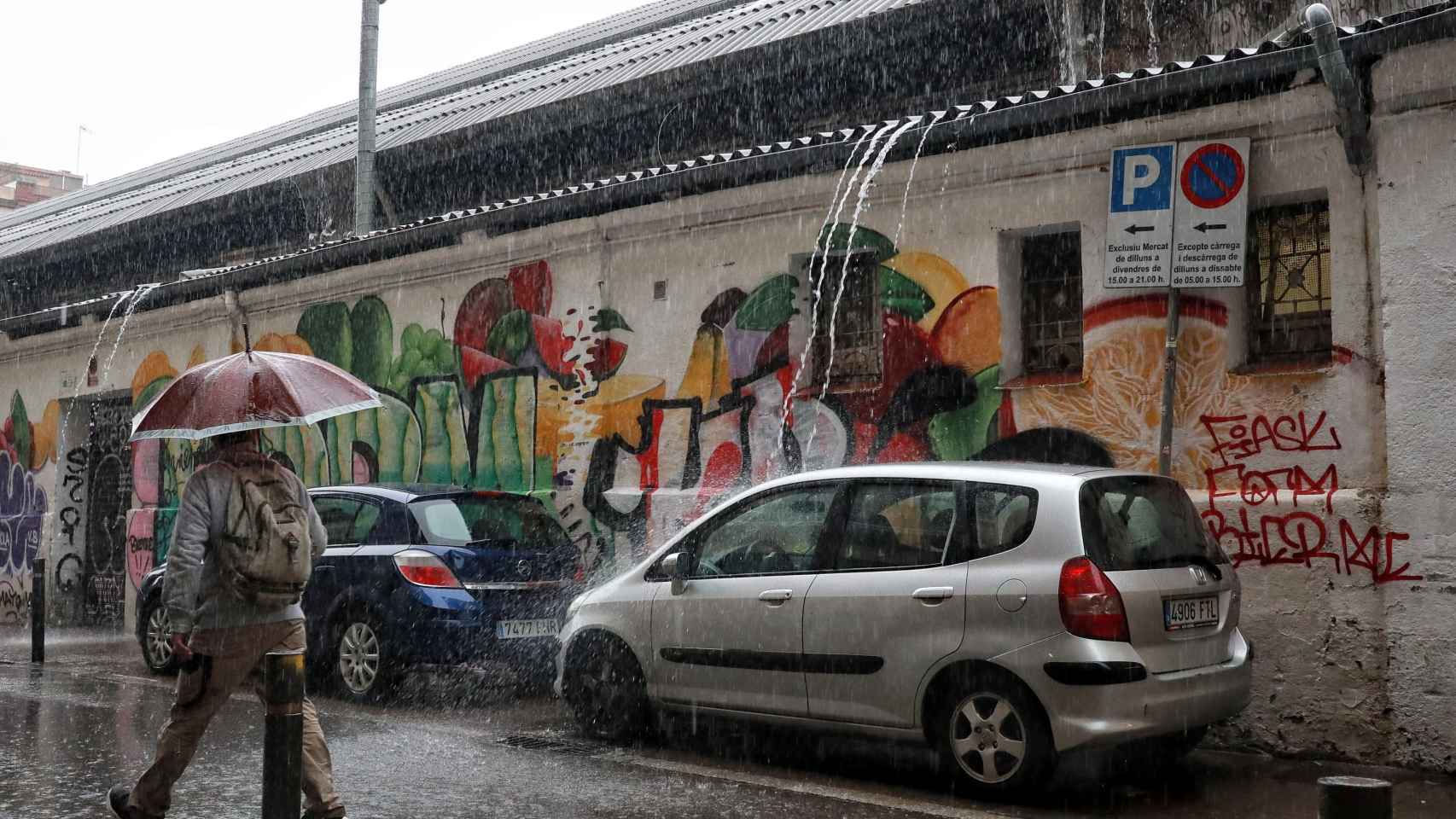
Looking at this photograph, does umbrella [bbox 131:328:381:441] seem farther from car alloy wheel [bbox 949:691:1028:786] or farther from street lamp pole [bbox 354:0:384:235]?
street lamp pole [bbox 354:0:384:235]

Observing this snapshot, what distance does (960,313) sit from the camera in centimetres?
959

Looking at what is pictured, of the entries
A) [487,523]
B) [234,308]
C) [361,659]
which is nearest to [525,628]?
[487,523]

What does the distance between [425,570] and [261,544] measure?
3.98m

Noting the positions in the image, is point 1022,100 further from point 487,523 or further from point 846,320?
point 487,523

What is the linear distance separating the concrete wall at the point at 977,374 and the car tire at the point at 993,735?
2.29 meters

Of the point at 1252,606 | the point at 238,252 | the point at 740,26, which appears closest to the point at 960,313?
the point at 1252,606

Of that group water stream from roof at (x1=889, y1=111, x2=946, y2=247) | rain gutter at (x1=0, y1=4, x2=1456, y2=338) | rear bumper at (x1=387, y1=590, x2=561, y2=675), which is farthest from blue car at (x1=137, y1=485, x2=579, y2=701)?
water stream from roof at (x1=889, y1=111, x2=946, y2=247)

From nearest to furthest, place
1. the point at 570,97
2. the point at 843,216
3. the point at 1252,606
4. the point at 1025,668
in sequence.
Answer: the point at 1025,668 < the point at 1252,606 < the point at 843,216 < the point at 570,97

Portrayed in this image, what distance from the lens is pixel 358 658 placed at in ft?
31.1

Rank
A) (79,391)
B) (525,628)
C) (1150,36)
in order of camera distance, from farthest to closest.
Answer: (79,391) → (1150,36) → (525,628)

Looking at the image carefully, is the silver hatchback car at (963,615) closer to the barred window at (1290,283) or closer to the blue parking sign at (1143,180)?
the barred window at (1290,283)

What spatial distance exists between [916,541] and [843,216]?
4047mm

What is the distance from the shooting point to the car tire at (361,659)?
9.33 metres

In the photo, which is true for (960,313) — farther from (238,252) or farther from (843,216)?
(238,252)
